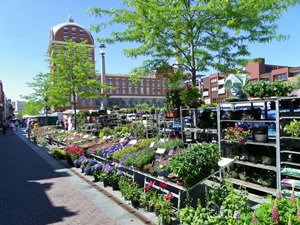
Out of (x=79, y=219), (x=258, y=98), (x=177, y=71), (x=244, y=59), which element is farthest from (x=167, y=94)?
(x=79, y=219)

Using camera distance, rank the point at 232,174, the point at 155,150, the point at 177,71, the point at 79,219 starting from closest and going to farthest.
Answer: the point at 79,219 < the point at 232,174 < the point at 155,150 < the point at 177,71

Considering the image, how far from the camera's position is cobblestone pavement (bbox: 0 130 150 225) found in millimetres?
5719

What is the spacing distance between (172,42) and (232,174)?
14.5 feet

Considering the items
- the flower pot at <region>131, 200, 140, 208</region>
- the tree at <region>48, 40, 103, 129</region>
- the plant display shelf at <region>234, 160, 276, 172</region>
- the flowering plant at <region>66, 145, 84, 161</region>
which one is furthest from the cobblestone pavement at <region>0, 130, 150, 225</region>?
the tree at <region>48, 40, 103, 129</region>

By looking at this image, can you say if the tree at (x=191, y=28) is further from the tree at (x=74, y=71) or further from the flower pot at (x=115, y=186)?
the tree at (x=74, y=71)

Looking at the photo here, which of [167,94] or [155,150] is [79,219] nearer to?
[155,150]

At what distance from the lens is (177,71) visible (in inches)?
393

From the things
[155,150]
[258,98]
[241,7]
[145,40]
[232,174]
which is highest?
[241,7]

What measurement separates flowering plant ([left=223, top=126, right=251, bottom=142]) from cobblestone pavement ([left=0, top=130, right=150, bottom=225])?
2.73m

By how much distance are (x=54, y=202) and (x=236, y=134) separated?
14.5 feet

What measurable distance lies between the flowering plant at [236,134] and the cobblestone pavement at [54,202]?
2734 millimetres

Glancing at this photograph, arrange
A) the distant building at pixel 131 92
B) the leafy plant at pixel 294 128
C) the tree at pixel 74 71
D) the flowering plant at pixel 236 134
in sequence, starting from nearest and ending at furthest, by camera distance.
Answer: the leafy plant at pixel 294 128 → the flowering plant at pixel 236 134 → the tree at pixel 74 71 → the distant building at pixel 131 92

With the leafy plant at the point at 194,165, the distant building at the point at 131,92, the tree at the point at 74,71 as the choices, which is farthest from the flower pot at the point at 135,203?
the distant building at the point at 131,92

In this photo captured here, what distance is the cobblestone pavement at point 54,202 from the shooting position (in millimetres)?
5719
